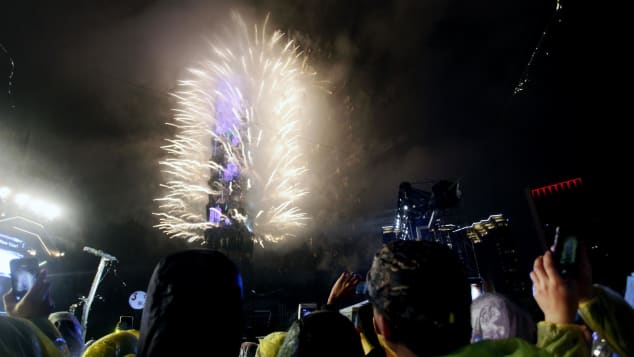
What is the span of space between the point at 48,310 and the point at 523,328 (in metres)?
4.38

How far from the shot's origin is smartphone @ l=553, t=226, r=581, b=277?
1.46 m

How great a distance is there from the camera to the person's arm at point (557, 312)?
1.37 m

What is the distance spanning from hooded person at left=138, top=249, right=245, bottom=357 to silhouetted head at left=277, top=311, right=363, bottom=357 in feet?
1.32

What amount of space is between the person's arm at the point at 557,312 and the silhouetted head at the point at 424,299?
436 millimetres

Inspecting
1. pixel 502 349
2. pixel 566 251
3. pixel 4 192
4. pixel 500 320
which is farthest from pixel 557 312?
pixel 4 192

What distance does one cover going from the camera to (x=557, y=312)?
1451 mm

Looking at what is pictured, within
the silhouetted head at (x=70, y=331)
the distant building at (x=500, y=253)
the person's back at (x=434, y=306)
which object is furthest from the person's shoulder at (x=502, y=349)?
the distant building at (x=500, y=253)

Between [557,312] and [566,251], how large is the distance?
307 mm

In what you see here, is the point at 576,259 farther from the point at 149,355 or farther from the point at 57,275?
the point at 57,275

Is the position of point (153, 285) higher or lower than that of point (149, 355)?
higher

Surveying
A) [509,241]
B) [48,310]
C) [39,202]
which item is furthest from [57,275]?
[509,241]

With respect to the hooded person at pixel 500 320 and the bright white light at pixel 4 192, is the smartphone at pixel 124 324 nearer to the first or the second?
the hooded person at pixel 500 320

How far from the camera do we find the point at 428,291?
1310mm

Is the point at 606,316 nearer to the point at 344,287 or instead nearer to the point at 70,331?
the point at 344,287
